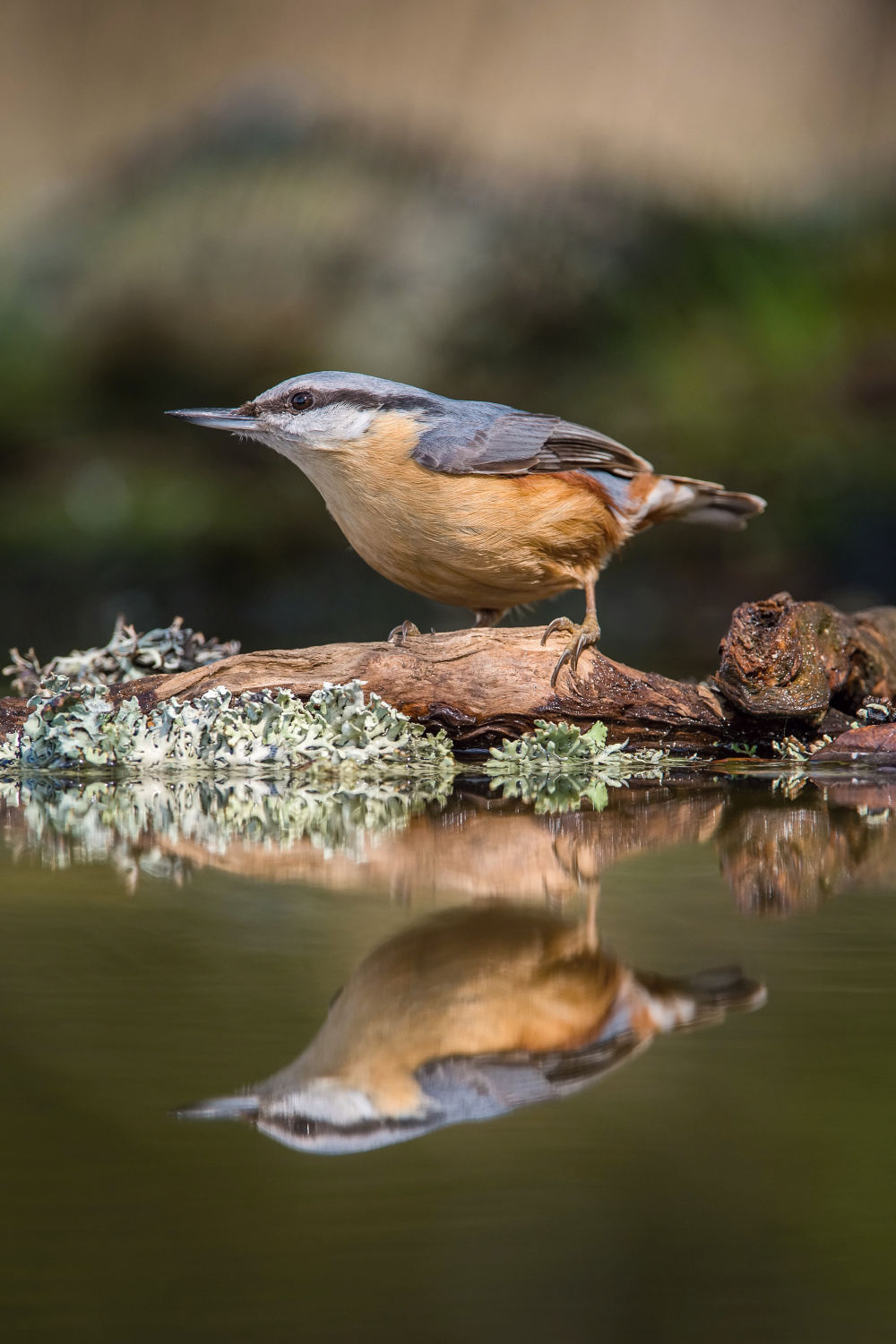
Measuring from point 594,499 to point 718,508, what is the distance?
629 mm

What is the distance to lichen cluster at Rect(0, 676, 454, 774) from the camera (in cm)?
286

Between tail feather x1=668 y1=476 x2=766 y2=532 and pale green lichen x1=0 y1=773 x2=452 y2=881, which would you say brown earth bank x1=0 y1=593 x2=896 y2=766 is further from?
tail feather x1=668 y1=476 x2=766 y2=532

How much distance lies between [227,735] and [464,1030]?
5.59 feet

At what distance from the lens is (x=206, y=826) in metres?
2.26

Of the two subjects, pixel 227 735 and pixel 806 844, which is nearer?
pixel 806 844

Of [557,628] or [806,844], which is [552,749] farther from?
[806,844]

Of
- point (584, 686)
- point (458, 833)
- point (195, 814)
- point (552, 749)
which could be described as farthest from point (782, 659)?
point (195, 814)

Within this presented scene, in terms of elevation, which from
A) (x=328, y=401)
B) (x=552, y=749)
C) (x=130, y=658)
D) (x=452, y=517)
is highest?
(x=328, y=401)

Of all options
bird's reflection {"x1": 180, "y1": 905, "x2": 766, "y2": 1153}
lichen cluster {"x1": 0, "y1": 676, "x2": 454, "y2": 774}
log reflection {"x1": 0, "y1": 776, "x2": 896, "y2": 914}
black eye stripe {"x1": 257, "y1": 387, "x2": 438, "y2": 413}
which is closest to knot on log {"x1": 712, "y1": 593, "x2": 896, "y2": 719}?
log reflection {"x1": 0, "y1": 776, "x2": 896, "y2": 914}

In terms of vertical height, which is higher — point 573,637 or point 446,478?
point 446,478

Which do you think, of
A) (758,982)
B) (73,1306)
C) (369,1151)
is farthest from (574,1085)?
(73,1306)

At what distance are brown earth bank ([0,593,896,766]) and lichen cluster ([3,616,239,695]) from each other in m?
0.28

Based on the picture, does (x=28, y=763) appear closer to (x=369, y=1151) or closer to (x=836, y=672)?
(x=836, y=672)

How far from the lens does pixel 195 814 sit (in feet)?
7.79
